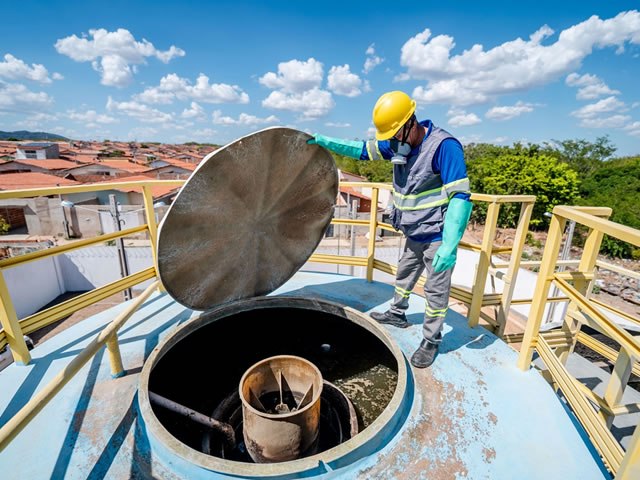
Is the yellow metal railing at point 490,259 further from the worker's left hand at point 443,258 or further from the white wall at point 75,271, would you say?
the white wall at point 75,271

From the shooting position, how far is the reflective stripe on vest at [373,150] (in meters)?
2.60

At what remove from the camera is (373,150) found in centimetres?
262

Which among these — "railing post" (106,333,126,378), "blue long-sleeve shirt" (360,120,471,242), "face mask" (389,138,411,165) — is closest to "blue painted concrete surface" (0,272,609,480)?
"railing post" (106,333,126,378)

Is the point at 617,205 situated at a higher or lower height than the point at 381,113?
lower

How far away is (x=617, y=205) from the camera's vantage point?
21797 mm

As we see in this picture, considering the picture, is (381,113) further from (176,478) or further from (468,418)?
(176,478)

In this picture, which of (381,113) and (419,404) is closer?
(419,404)

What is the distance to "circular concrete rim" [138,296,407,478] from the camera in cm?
156

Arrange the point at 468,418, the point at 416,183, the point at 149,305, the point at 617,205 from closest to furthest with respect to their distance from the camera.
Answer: the point at 468,418
the point at 416,183
the point at 149,305
the point at 617,205

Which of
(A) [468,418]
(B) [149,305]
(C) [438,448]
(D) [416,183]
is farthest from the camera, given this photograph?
(B) [149,305]

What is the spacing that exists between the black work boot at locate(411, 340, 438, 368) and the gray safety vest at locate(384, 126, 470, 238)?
0.79 meters

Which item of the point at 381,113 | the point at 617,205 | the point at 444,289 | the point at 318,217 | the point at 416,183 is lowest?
the point at 617,205

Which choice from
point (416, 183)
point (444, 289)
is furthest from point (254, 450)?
point (416, 183)

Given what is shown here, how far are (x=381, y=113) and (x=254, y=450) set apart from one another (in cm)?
247
